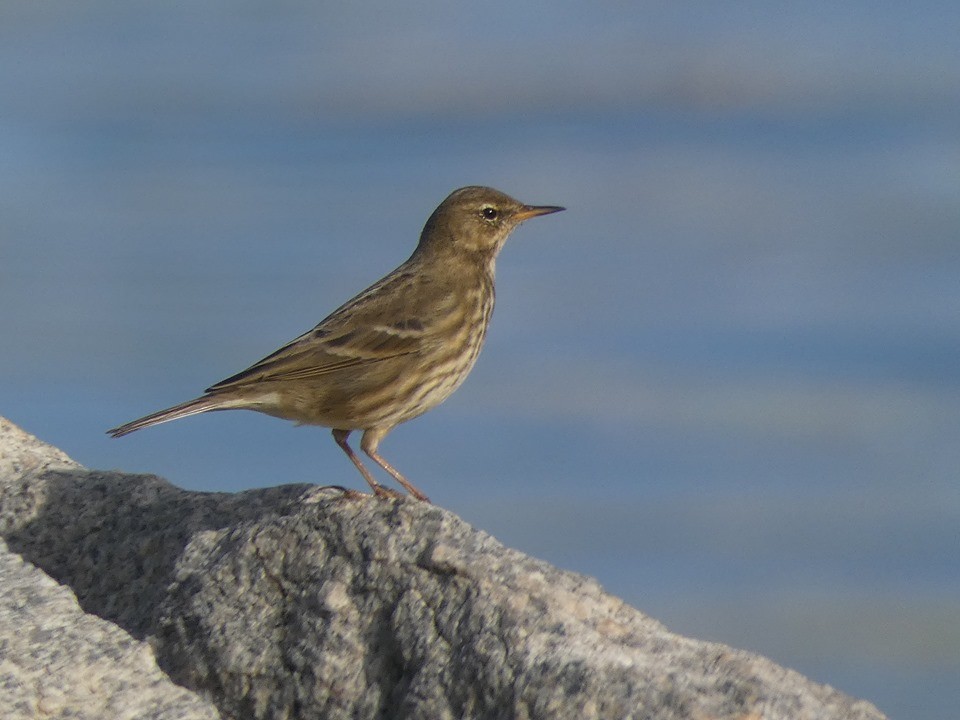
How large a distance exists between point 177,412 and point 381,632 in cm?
265

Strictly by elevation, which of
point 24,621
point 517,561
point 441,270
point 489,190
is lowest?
point 24,621

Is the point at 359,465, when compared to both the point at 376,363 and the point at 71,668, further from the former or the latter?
the point at 71,668

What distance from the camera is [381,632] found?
16.7ft

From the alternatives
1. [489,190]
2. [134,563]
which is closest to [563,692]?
[134,563]

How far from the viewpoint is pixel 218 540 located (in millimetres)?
5688

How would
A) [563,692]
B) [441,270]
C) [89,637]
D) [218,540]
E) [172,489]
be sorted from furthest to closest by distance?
[441,270], [172,489], [218,540], [89,637], [563,692]

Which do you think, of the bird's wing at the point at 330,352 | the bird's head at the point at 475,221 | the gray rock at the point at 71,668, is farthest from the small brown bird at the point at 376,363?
the gray rock at the point at 71,668


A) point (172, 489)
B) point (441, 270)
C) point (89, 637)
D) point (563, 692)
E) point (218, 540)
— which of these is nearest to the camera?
point (563, 692)

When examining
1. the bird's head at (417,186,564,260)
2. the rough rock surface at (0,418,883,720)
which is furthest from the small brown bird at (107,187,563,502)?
the rough rock surface at (0,418,883,720)

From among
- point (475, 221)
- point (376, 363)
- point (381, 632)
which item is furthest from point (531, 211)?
point (381, 632)

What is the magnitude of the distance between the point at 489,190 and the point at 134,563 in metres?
4.35

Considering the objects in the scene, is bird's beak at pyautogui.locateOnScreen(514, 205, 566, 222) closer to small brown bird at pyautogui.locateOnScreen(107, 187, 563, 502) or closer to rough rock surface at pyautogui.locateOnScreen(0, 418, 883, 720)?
small brown bird at pyautogui.locateOnScreen(107, 187, 563, 502)

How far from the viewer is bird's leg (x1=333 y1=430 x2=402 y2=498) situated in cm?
639

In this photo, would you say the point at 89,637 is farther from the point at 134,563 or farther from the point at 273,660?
the point at 134,563
